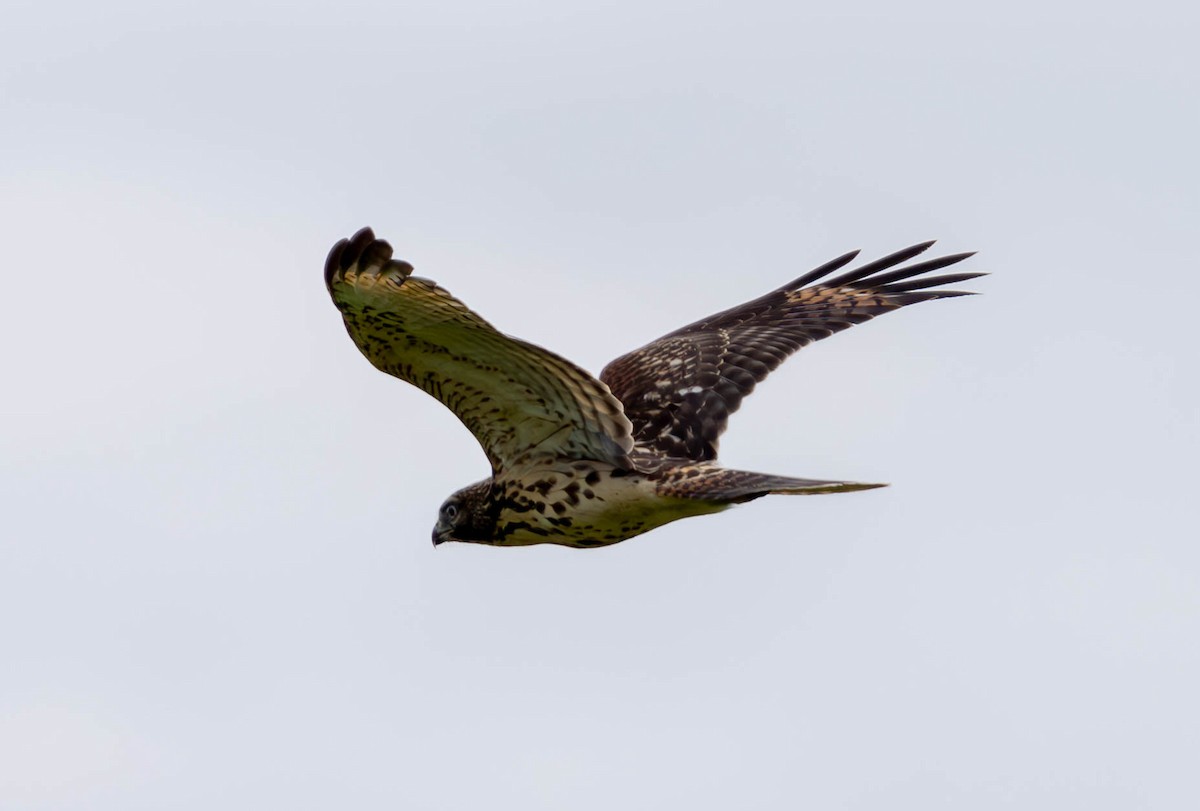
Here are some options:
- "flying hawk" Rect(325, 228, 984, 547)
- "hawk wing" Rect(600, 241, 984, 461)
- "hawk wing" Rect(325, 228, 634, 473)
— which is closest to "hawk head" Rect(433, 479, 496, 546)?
"flying hawk" Rect(325, 228, 984, 547)

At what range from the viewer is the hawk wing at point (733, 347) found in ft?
41.1

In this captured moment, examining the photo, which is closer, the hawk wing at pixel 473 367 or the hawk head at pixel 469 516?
the hawk wing at pixel 473 367

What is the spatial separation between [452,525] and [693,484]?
176 cm

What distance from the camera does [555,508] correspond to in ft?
37.2

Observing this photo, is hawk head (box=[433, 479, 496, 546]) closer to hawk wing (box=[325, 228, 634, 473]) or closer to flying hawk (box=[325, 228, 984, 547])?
flying hawk (box=[325, 228, 984, 547])

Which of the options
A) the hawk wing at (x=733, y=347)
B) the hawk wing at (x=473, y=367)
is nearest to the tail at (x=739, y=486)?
the hawk wing at (x=473, y=367)

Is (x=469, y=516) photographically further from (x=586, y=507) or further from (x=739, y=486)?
(x=739, y=486)

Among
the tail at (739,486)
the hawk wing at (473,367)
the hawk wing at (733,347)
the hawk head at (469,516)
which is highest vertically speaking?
the hawk wing at (733,347)

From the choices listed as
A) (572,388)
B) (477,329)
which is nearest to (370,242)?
(477,329)

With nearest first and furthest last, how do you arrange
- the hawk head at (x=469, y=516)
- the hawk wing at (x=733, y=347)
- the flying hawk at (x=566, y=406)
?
the flying hawk at (x=566, y=406), the hawk head at (x=469, y=516), the hawk wing at (x=733, y=347)

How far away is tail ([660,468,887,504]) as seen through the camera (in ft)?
33.8

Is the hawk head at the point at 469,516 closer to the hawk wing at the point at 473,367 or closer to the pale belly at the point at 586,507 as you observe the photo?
→ the pale belly at the point at 586,507

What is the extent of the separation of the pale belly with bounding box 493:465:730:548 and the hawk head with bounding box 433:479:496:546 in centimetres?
10

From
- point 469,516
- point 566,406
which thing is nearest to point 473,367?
point 566,406
